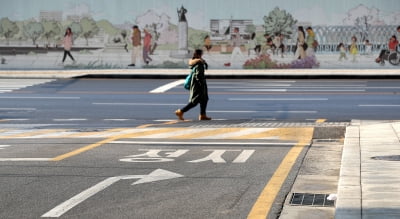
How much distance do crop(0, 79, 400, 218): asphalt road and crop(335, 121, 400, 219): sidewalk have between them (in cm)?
71

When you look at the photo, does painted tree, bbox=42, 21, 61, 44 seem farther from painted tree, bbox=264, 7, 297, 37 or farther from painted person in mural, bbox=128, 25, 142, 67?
painted tree, bbox=264, 7, 297, 37

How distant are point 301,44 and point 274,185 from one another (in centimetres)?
3389

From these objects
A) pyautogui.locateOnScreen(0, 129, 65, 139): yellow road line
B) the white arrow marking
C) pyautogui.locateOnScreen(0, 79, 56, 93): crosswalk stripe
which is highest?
the white arrow marking

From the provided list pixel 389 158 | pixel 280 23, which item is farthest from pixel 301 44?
pixel 389 158

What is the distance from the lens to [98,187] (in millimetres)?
11734

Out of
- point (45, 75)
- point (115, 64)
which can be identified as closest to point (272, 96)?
point (45, 75)

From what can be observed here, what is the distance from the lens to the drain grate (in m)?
10.6

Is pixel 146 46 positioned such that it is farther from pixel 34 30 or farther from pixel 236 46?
pixel 34 30

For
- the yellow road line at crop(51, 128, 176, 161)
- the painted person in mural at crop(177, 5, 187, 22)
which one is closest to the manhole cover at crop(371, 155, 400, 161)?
the yellow road line at crop(51, 128, 176, 161)

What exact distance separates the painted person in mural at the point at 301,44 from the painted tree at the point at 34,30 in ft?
38.5

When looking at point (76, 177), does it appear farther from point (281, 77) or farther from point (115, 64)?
point (115, 64)

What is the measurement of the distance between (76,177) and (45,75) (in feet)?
98.3

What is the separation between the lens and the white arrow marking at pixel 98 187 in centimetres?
1017

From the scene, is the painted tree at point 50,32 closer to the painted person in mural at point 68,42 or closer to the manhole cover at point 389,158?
the painted person in mural at point 68,42
